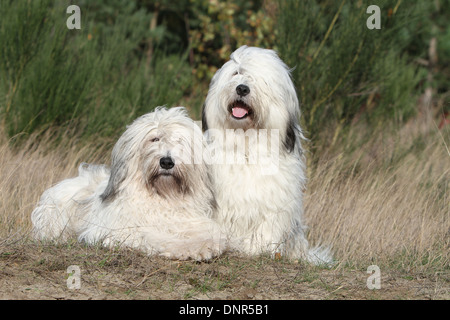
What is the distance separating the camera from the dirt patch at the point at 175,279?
3.96 m

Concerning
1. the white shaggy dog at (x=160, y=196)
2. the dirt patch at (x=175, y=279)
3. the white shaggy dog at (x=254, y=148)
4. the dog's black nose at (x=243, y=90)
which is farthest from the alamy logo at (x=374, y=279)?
the dog's black nose at (x=243, y=90)

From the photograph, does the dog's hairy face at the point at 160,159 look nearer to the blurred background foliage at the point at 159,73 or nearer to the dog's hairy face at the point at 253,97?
the dog's hairy face at the point at 253,97

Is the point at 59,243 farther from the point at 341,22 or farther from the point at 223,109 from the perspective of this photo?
the point at 341,22

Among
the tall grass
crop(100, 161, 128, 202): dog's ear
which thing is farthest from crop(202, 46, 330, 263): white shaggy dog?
the tall grass

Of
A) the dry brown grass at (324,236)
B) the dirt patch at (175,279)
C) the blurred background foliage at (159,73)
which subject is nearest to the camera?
the dirt patch at (175,279)

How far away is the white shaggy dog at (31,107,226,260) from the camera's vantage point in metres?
4.64

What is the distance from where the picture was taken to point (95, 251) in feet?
15.0

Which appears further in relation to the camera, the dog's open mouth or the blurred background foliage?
the blurred background foliage

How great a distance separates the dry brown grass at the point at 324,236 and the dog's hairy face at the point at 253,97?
1.07 metres

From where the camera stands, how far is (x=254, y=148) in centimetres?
498

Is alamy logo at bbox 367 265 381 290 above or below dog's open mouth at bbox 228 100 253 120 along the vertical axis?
below

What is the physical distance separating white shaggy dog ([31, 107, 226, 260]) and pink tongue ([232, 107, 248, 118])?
12.6 inches

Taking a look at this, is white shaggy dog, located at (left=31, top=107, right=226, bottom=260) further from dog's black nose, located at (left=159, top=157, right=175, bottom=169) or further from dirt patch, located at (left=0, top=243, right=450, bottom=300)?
dirt patch, located at (left=0, top=243, right=450, bottom=300)
